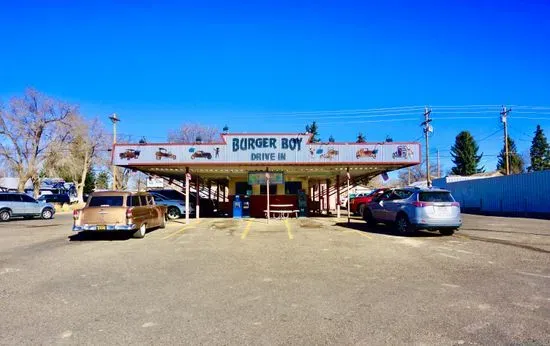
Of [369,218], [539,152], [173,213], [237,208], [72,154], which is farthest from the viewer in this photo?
[539,152]

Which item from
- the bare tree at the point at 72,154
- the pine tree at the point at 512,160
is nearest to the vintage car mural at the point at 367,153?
the bare tree at the point at 72,154

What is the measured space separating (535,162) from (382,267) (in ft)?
236

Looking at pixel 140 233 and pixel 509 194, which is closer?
pixel 140 233

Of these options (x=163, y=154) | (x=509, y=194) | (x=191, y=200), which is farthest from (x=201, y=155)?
(x=509, y=194)

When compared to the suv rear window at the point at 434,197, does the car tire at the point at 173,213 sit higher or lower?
lower

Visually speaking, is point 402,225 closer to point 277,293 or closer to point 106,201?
point 277,293

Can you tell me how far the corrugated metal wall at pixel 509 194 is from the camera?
2692cm

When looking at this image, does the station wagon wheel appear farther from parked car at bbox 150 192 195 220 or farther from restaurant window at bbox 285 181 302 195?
restaurant window at bbox 285 181 302 195

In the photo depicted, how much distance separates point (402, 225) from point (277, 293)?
9.49 metres

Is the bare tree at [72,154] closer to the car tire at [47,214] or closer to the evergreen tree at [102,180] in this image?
the car tire at [47,214]

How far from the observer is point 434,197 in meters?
14.3

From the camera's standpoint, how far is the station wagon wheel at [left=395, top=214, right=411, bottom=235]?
14.8 metres

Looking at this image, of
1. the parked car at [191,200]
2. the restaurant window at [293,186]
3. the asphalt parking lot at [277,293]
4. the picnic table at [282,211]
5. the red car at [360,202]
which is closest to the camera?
the asphalt parking lot at [277,293]

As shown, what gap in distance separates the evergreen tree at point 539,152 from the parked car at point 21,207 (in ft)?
225
